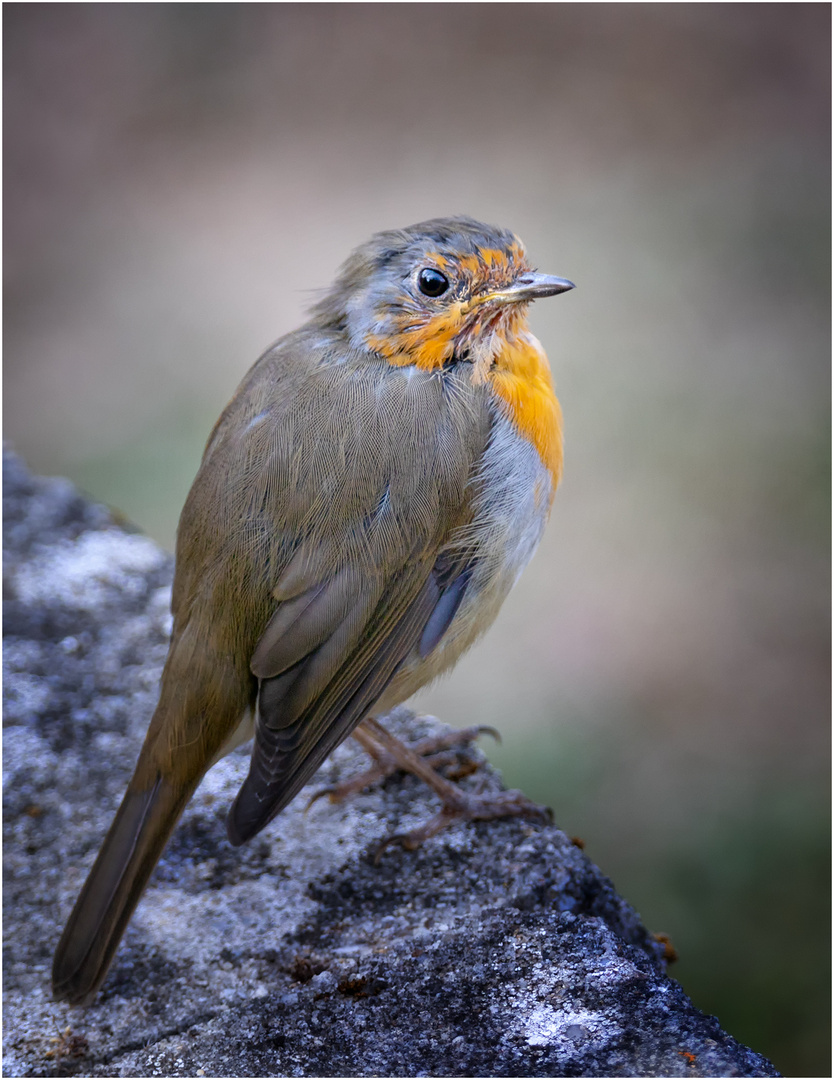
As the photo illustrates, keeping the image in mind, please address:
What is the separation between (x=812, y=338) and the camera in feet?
19.5

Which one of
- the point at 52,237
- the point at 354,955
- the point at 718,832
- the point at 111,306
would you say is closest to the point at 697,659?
the point at 718,832

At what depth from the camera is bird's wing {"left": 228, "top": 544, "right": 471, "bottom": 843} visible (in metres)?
2.22

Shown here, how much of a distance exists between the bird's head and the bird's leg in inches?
36.1

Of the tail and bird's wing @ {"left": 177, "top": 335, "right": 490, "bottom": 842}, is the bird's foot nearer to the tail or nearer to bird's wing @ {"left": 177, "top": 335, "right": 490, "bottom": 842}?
bird's wing @ {"left": 177, "top": 335, "right": 490, "bottom": 842}

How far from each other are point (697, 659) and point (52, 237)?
15.1ft

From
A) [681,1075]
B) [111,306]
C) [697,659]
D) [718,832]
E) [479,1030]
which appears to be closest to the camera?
[681,1075]

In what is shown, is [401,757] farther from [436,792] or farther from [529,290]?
[529,290]

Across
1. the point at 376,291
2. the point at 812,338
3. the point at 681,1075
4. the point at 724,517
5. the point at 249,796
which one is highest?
the point at 812,338

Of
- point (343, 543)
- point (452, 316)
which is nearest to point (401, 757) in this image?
point (343, 543)

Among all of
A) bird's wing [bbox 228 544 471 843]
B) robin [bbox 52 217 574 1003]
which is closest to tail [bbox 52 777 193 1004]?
robin [bbox 52 217 574 1003]

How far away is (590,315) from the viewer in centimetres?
592

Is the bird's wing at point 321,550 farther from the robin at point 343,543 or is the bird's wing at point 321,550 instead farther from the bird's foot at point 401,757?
the bird's foot at point 401,757

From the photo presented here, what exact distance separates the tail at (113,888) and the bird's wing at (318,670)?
0.14 m

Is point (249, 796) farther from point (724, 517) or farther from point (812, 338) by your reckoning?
point (812, 338)
